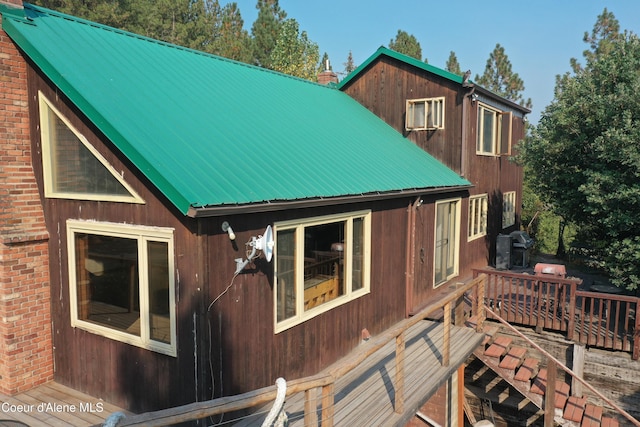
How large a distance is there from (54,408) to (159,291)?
6.70ft

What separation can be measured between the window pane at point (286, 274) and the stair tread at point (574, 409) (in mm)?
5498

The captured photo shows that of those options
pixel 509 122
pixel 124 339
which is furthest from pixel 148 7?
pixel 124 339

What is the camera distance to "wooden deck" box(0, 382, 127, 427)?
5641 millimetres

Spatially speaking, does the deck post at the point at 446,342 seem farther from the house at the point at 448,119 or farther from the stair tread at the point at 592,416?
the house at the point at 448,119

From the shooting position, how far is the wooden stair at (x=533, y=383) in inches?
337

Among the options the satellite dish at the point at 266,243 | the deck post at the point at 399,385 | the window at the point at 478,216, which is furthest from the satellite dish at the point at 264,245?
the window at the point at 478,216

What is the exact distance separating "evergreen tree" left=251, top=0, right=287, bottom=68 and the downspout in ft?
93.3

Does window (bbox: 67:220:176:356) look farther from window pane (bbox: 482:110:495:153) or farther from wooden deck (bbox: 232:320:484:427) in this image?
window pane (bbox: 482:110:495:153)

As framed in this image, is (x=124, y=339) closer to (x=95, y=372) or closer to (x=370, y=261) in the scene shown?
(x=95, y=372)

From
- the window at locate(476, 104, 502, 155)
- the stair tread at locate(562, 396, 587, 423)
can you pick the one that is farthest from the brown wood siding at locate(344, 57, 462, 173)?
the stair tread at locate(562, 396, 587, 423)

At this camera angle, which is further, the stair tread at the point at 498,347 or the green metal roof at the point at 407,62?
the green metal roof at the point at 407,62

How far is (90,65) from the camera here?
6.33m

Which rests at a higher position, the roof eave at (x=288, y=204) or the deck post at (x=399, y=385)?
the roof eave at (x=288, y=204)

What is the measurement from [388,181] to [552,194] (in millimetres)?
4813
